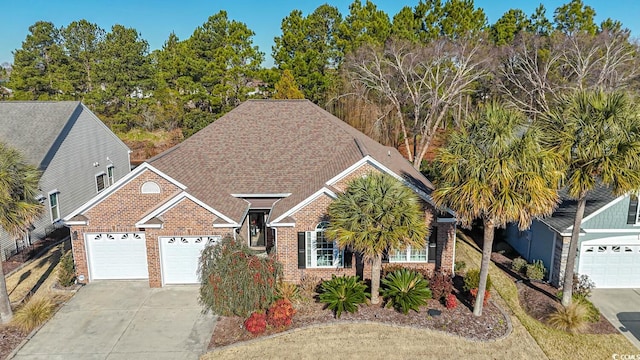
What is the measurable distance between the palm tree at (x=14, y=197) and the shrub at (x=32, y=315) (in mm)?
594

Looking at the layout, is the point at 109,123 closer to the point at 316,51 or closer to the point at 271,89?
the point at 271,89

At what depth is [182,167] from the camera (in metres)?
19.0

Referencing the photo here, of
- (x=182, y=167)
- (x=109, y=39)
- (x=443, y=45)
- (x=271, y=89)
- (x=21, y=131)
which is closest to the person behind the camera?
(x=182, y=167)

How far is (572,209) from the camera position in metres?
16.8

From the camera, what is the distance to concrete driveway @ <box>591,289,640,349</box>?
1367 cm

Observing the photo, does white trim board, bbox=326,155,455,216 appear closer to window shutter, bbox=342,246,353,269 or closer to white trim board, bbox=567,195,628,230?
window shutter, bbox=342,246,353,269

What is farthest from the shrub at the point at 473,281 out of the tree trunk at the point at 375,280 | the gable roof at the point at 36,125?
the gable roof at the point at 36,125

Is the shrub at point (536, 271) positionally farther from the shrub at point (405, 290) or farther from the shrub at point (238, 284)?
the shrub at point (238, 284)

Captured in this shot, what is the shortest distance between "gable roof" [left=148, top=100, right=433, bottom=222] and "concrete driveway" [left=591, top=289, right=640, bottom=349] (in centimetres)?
749

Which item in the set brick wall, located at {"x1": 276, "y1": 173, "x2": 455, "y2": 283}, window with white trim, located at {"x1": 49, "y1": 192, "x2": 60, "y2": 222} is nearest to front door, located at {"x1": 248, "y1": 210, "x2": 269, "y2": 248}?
brick wall, located at {"x1": 276, "y1": 173, "x2": 455, "y2": 283}

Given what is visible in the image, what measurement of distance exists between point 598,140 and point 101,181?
27.5 m

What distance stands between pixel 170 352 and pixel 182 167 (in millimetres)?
8811

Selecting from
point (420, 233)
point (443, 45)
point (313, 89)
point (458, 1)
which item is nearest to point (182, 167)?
point (420, 233)

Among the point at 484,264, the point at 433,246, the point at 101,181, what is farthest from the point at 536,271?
the point at 101,181
